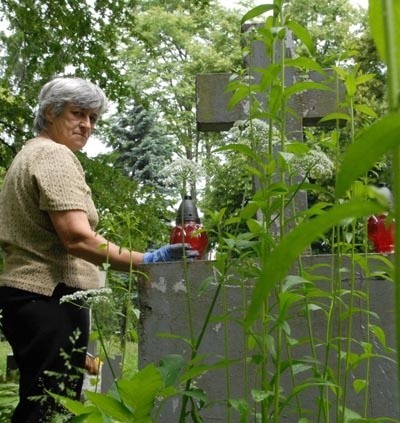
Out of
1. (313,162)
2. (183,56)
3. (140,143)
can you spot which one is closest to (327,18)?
(183,56)

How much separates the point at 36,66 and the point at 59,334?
22.9ft

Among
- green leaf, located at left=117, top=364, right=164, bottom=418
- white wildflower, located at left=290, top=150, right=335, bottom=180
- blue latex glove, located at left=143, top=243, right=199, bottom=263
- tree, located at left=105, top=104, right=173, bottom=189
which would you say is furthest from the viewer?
tree, located at left=105, top=104, right=173, bottom=189

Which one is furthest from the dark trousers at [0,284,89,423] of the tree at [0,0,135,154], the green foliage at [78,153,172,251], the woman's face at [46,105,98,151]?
the tree at [0,0,135,154]

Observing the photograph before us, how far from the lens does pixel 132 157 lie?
28.6 m

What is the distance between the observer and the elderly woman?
2.98m

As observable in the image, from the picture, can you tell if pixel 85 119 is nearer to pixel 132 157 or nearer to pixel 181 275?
pixel 181 275

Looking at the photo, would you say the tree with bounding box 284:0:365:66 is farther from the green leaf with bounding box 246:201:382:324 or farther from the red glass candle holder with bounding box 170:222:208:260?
the green leaf with bounding box 246:201:382:324

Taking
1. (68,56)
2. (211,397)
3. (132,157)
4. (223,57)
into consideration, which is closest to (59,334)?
(211,397)

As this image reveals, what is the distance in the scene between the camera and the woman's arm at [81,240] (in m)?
2.96

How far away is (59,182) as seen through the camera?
3061 millimetres

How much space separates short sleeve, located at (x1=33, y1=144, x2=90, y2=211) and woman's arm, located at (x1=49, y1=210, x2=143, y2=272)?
0.03 m

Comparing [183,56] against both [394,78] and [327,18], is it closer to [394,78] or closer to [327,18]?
[327,18]

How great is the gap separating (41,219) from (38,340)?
0.44m

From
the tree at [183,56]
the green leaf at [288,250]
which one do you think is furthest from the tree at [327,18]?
the green leaf at [288,250]
